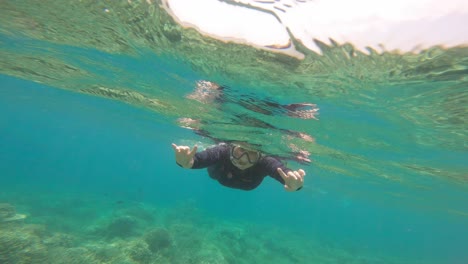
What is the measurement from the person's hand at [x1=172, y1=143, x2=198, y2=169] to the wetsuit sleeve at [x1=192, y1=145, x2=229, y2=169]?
495mm

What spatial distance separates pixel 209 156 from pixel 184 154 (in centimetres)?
158

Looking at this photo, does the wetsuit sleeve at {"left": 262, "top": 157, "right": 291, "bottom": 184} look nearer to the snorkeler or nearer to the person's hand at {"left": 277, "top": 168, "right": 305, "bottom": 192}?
the snorkeler

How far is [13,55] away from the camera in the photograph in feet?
56.0

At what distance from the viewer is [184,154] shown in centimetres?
704

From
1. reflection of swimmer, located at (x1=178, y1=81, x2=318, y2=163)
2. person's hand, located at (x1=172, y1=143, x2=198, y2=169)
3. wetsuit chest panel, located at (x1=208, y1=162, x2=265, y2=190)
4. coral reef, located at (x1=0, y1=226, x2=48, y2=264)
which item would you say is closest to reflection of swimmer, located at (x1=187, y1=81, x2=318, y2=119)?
reflection of swimmer, located at (x1=178, y1=81, x2=318, y2=163)

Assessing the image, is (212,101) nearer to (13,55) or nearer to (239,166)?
(239,166)

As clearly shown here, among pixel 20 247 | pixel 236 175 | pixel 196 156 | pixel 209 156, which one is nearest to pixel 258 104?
pixel 236 175

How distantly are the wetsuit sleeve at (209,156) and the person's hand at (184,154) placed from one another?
0.50 metres

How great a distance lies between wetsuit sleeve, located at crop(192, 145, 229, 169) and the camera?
7951 mm

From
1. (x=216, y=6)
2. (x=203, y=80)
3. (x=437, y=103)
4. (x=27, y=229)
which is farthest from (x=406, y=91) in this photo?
(x=27, y=229)

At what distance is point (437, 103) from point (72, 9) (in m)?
12.0

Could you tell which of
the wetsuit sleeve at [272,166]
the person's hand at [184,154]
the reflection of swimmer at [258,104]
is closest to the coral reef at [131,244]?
the reflection of swimmer at [258,104]

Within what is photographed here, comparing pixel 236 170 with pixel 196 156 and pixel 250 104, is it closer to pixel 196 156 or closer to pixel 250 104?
pixel 196 156

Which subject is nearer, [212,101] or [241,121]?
[212,101]
